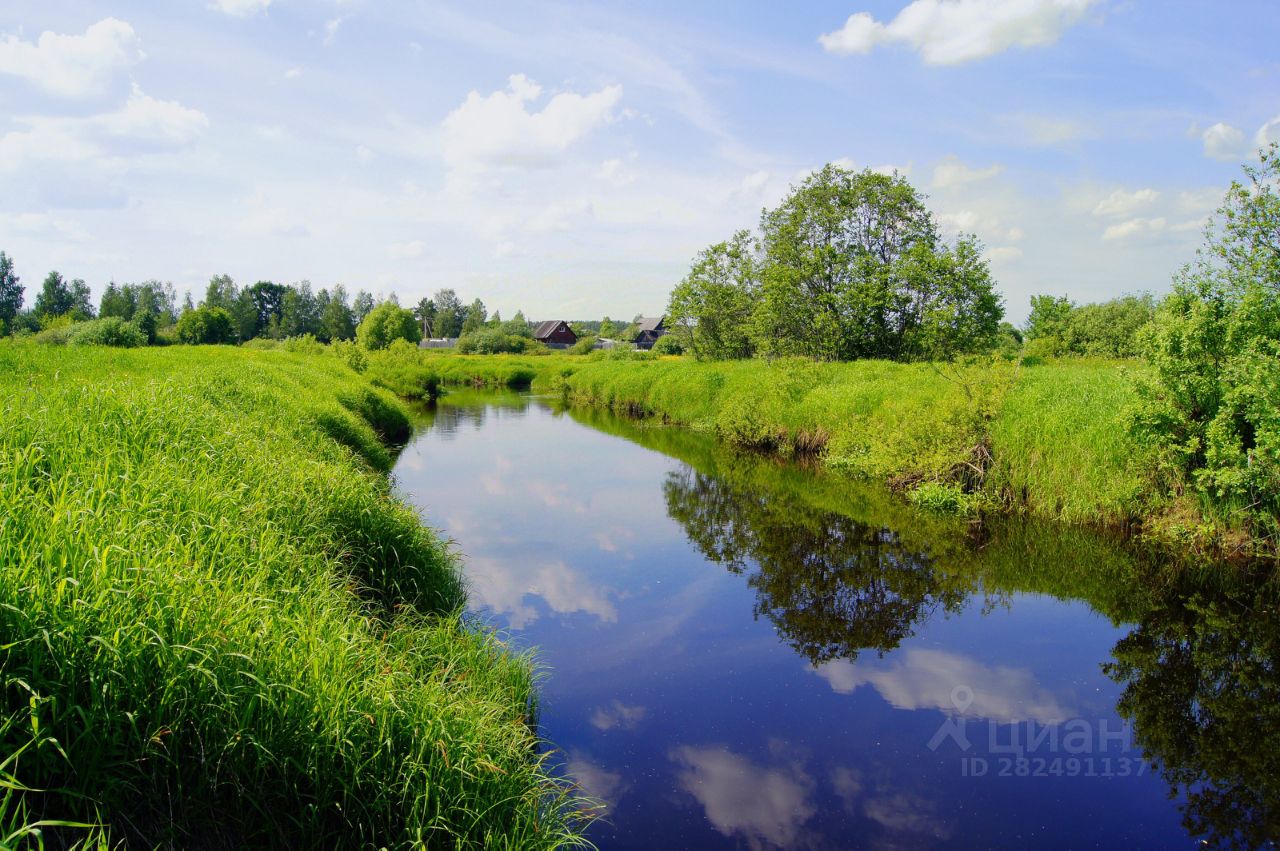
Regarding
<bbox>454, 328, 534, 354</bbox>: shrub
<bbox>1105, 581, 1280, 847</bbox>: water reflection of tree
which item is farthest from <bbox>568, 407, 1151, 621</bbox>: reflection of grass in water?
<bbox>454, 328, 534, 354</bbox>: shrub

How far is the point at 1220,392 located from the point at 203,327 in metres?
76.3

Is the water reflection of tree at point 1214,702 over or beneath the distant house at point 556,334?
beneath

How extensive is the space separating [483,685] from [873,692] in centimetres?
391

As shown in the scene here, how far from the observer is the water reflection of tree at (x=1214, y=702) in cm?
538

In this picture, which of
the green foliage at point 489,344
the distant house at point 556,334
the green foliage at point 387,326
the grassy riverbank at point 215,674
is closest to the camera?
the grassy riverbank at point 215,674

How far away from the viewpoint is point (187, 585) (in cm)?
392

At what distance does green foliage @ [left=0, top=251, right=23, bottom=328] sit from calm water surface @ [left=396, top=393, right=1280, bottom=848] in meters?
79.5

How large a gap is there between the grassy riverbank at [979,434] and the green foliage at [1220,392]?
57 cm

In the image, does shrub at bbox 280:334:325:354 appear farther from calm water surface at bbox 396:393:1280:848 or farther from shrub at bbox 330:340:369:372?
calm water surface at bbox 396:393:1280:848

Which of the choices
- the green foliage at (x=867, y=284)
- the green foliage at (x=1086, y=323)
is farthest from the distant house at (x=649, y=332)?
the green foliage at (x=867, y=284)

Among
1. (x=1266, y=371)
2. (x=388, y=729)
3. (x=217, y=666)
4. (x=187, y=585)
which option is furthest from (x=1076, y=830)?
(x=1266, y=371)

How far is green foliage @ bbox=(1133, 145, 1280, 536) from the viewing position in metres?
9.40

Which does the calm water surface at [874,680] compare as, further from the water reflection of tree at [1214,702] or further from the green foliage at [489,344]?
the green foliage at [489,344]

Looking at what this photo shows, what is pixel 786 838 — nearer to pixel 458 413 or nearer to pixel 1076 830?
pixel 1076 830
